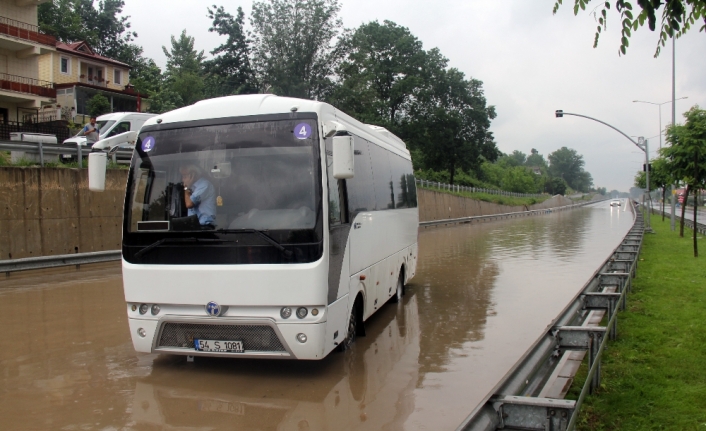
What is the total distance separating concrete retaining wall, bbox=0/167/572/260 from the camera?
1644 centimetres

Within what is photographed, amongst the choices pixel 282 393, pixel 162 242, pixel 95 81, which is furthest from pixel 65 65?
pixel 282 393

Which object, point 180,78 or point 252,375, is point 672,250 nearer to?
point 252,375

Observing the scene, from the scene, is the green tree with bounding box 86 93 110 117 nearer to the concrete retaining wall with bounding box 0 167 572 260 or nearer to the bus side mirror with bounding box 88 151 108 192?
the concrete retaining wall with bounding box 0 167 572 260

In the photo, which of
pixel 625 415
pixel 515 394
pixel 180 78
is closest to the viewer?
pixel 515 394

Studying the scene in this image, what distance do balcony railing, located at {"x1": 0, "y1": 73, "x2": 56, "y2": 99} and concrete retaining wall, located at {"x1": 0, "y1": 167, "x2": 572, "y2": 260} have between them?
800 inches

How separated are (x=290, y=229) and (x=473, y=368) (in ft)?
9.07

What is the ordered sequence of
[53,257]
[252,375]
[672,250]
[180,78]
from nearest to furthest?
[252,375], [53,257], [672,250], [180,78]

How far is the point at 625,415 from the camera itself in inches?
220

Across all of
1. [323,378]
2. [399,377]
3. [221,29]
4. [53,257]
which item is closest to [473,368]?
[399,377]

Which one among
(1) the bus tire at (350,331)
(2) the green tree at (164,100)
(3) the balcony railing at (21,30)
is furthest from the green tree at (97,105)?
(1) the bus tire at (350,331)

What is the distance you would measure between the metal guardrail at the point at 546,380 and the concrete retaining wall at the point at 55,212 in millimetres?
14507

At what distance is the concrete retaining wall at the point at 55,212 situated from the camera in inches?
647

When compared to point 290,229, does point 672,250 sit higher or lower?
lower

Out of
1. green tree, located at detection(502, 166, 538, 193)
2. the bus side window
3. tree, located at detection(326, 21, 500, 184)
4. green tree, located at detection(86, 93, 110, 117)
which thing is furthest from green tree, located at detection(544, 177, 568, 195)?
the bus side window
